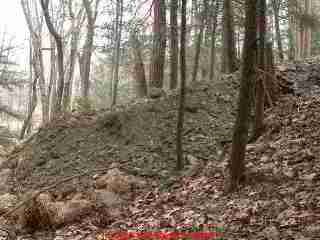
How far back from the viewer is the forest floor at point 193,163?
21.9 ft

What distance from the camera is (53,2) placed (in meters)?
27.6

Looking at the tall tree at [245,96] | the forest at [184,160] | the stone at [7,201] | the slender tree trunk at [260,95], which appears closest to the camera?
the forest at [184,160]

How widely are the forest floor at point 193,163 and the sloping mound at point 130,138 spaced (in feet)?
0.09

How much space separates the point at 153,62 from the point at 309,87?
17.1 feet

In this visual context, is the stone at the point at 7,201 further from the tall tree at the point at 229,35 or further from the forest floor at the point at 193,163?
the tall tree at the point at 229,35

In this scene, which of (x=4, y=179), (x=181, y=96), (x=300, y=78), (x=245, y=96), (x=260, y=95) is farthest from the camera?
(x=4, y=179)

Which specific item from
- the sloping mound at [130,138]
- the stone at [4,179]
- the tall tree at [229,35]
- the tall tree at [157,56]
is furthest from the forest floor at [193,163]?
the tall tree at [157,56]

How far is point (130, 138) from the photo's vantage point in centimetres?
1192

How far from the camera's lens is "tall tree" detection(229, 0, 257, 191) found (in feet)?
24.0

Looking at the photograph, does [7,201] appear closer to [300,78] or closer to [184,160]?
[184,160]

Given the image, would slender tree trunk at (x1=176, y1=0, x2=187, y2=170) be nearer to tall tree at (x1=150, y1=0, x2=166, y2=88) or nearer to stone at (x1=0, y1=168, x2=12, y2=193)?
tall tree at (x1=150, y1=0, x2=166, y2=88)

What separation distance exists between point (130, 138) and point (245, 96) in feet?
16.3

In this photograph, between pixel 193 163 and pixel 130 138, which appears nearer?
pixel 193 163

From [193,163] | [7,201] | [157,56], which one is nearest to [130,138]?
[193,163]
